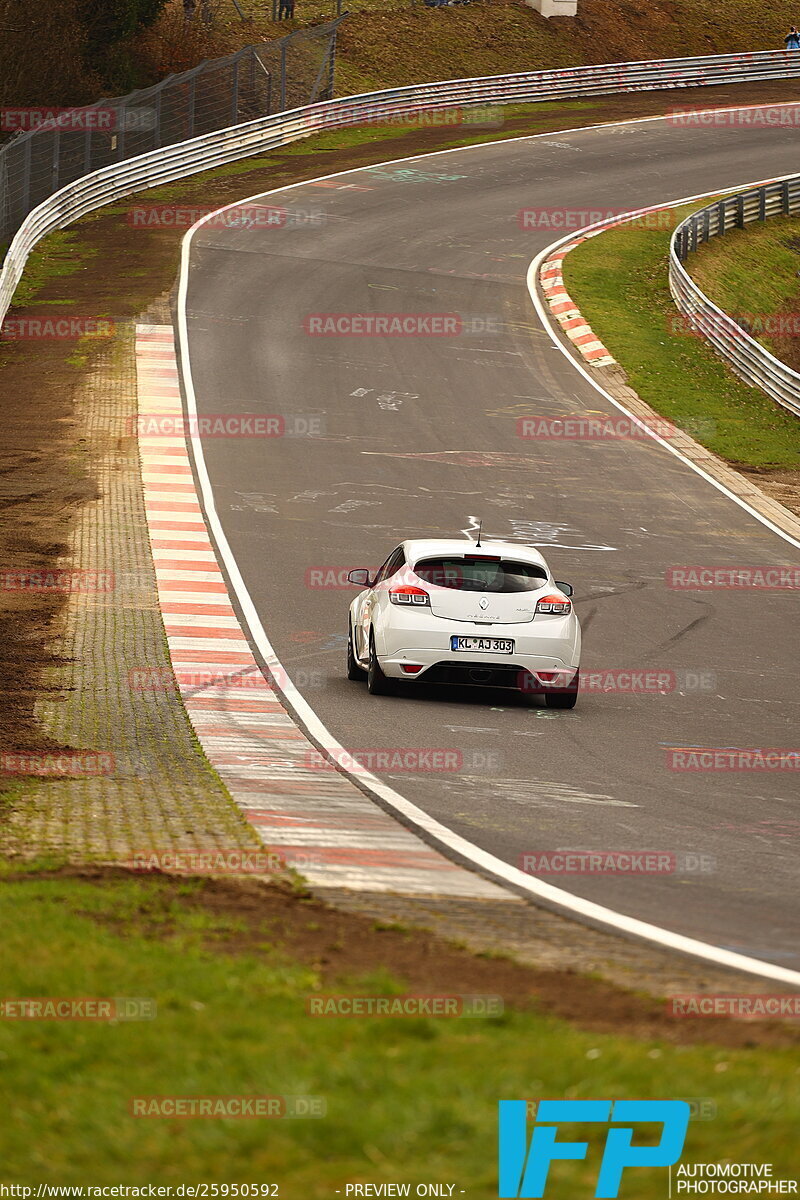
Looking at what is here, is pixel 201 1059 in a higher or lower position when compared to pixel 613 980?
higher

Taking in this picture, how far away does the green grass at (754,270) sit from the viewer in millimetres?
43188

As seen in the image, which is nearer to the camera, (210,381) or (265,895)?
(265,895)

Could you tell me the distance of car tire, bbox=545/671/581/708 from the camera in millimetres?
14172

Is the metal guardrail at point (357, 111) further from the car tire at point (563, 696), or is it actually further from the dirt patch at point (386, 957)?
the dirt patch at point (386, 957)

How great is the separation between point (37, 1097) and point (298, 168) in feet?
159

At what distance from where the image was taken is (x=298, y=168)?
5053 centimetres

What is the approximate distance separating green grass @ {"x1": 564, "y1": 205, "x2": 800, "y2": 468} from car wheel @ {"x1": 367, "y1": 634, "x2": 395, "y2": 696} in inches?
640

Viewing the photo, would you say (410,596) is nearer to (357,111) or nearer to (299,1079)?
Answer: (299,1079)

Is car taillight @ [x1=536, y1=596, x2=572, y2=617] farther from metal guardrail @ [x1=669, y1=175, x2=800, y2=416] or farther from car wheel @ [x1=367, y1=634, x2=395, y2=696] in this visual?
metal guardrail @ [x1=669, y1=175, x2=800, y2=416]

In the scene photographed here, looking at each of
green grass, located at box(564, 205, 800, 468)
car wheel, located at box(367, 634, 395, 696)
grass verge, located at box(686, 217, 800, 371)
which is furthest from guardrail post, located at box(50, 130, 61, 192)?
car wheel, located at box(367, 634, 395, 696)

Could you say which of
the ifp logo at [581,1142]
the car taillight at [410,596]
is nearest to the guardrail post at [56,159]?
the car taillight at [410,596]

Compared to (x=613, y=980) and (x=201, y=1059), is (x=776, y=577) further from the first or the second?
(x=201, y=1059)

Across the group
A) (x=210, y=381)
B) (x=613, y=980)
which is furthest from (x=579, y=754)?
(x=210, y=381)

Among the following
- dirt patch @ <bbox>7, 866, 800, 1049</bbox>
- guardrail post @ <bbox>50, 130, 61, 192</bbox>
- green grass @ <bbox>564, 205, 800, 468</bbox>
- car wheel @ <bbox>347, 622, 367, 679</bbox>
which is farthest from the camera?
guardrail post @ <bbox>50, 130, 61, 192</bbox>
